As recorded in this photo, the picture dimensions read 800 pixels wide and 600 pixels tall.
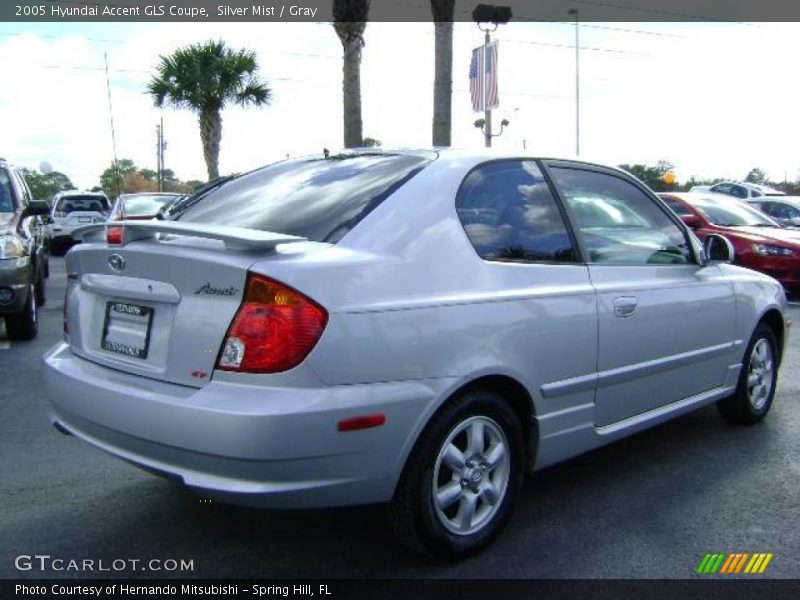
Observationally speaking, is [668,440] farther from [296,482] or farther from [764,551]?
[296,482]

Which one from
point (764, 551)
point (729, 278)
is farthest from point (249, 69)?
point (764, 551)

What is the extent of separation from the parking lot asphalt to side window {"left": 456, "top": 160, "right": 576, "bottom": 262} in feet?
3.86

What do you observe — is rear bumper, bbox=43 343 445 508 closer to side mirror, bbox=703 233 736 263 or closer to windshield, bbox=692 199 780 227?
side mirror, bbox=703 233 736 263

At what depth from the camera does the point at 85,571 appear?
298 cm

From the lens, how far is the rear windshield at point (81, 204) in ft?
66.2

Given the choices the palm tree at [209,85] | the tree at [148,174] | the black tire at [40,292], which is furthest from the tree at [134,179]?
the black tire at [40,292]

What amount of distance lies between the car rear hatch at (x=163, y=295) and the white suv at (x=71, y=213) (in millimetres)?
17148

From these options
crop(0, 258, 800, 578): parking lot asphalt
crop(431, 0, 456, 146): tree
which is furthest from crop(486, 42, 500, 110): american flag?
crop(0, 258, 800, 578): parking lot asphalt

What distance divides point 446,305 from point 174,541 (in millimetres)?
1507

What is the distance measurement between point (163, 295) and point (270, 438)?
2.34ft

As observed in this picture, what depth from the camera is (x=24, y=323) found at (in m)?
7.72

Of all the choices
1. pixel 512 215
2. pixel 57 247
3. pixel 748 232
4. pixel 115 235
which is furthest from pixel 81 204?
pixel 512 215

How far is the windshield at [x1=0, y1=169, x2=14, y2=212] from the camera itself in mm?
8008

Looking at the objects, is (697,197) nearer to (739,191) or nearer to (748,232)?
(748,232)
